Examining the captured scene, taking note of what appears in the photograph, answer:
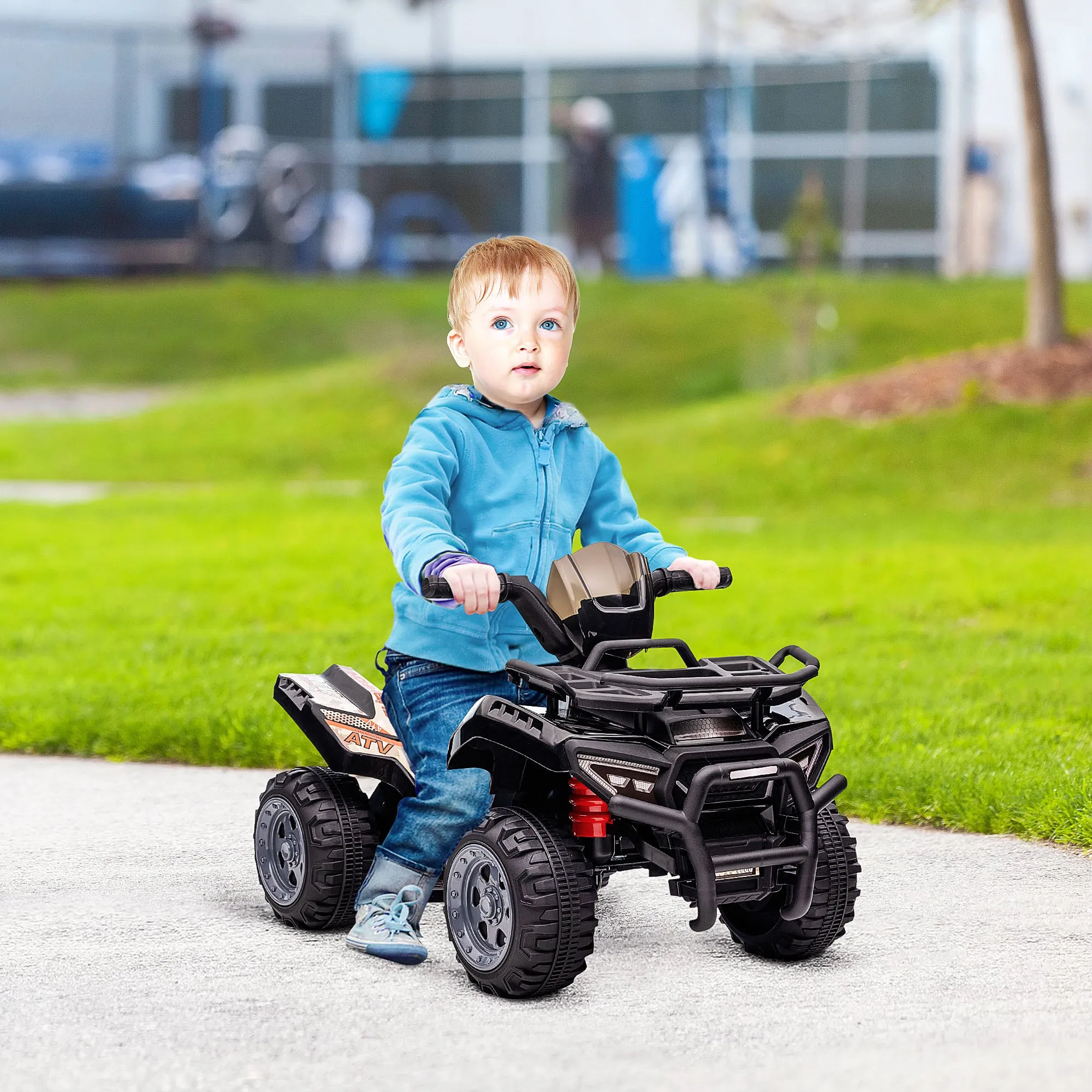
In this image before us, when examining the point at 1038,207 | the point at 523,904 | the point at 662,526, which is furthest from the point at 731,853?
the point at 1038,207

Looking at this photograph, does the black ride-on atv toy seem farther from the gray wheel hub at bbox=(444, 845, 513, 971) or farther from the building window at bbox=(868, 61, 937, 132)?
the building window at bbox=(868, 61, 937, 132)

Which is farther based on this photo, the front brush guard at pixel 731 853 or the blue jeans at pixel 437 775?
the blue jeans at pixel 437 775

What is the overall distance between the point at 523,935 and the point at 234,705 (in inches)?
125

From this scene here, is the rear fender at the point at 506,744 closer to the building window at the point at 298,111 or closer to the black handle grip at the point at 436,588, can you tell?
the black handle grip at the point at 436,588

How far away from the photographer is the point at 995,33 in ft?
87.2

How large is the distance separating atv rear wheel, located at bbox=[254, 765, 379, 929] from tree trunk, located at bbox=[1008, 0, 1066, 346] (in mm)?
11813

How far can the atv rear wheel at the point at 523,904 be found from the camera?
3.44 meters

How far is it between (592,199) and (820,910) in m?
25.1

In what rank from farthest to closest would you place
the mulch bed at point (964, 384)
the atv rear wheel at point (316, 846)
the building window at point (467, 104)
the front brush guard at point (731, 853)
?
the building window at point (467, 104) < the mulch bed at point (964, 384) < the atv rear wheel at point (316, 846) < the front brush guard at point (731, 853)

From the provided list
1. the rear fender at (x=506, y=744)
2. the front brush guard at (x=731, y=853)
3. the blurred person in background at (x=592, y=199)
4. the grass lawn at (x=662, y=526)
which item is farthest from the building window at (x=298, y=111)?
the front brush guard at (x=731, y=853)

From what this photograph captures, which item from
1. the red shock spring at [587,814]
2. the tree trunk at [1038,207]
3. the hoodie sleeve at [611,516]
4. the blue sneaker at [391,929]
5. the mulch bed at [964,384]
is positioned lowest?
the blue sneaker at [391,929]

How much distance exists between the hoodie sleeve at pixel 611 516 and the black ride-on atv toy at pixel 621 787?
0.30 meters

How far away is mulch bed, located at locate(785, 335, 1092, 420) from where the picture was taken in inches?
557

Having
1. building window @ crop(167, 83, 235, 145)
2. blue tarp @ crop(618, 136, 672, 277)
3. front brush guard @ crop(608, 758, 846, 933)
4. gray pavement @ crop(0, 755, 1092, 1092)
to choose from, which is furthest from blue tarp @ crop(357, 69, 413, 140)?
front brush guard @ crop(608, 758, 846, 933)
